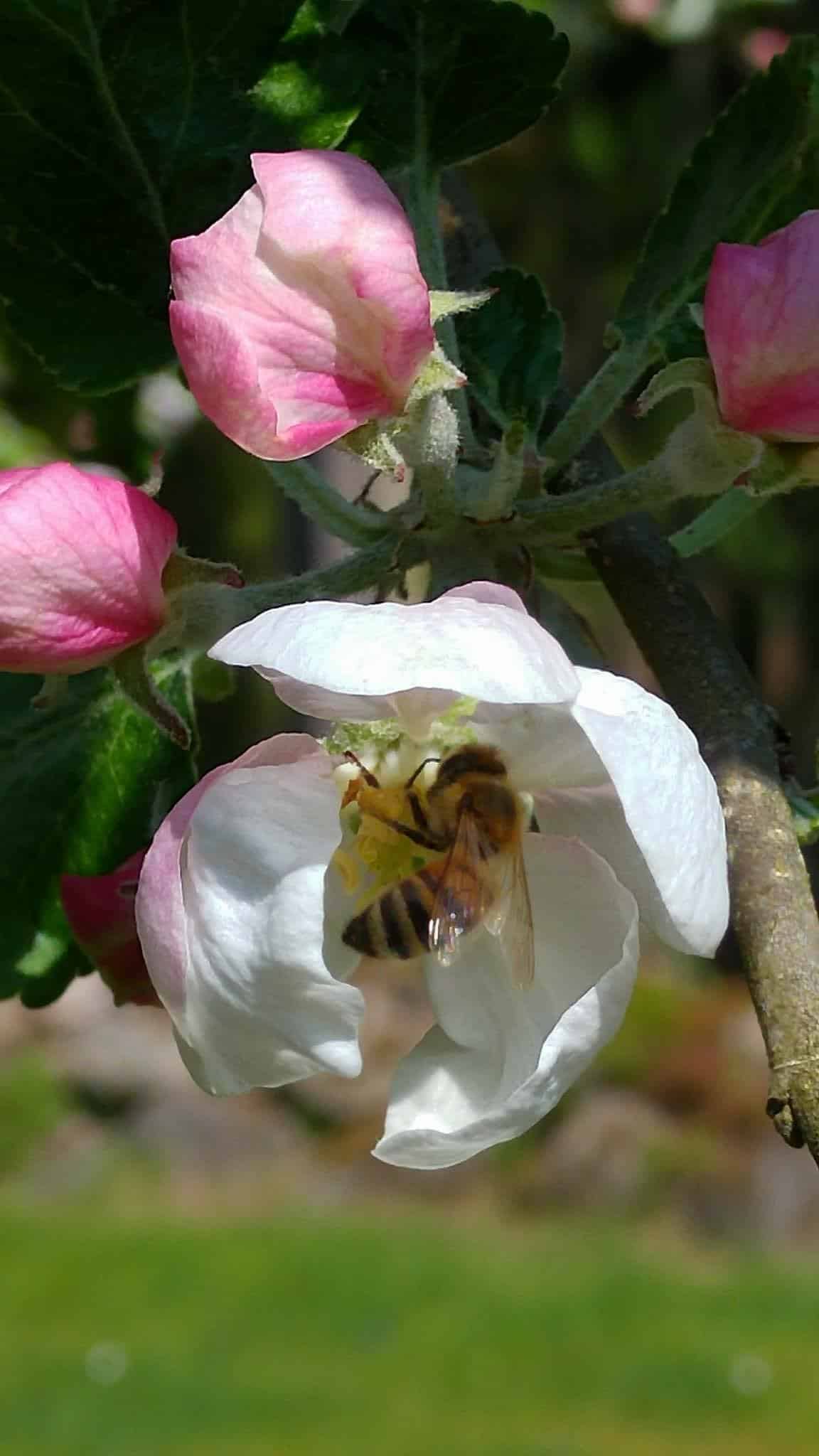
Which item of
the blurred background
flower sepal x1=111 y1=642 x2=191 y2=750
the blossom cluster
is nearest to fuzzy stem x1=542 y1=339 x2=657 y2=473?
the blossom cluster

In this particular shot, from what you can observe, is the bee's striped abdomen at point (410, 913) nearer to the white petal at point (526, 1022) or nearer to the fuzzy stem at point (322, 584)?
the white petal at point (526, 1022)

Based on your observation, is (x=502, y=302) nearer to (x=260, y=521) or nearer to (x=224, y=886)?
(x=224, y=886)

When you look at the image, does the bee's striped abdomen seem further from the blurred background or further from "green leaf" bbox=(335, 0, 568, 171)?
the blurred background

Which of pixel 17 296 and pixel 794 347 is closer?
pixel 794 347

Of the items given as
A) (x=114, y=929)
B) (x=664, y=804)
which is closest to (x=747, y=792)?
(x=664, y=804)

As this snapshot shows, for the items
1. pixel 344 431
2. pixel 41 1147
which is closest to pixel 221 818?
pixel 344 431

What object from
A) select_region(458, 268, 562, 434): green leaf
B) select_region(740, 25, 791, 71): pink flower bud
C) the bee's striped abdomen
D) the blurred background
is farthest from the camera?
the blurred background
